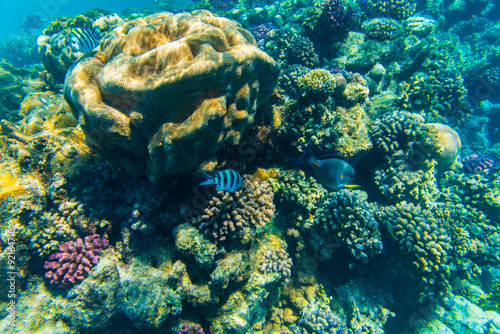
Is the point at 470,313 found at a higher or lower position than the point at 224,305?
lower

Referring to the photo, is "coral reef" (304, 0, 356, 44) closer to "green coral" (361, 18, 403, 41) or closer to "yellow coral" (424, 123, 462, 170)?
"green coral" (361, 18, 403, 41)

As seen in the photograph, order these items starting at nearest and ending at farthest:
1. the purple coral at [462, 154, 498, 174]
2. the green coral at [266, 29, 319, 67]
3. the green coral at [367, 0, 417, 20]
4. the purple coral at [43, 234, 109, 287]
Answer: the purple coral at [43, 234, 109, 287], the green coral at [266, 29, 319, 67], the purple coral at [462, 154, 498, 174], the green coral at [367, 0, 417, 20]

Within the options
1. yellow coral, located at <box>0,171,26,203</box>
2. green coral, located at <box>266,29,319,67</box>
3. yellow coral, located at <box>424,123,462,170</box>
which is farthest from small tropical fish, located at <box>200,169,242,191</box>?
green coral, located at <box>266,29,319,67</box>

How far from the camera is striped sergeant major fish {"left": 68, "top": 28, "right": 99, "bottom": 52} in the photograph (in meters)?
3.83

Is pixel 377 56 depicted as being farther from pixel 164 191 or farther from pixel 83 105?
pixel 83 105

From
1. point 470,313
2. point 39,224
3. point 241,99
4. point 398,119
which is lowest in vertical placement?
point 470,313

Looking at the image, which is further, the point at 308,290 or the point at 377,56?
the point at 377,56

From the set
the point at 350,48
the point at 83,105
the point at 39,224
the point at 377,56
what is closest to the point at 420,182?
the point at 377,56

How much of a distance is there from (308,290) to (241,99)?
4.38 metres

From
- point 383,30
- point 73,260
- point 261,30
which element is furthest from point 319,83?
point 261,30

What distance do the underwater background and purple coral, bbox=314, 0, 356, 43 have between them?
1137 mm

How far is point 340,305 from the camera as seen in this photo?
4699 millimetres

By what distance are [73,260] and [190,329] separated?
7.54 feet

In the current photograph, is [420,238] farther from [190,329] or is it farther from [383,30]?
[383,30]
